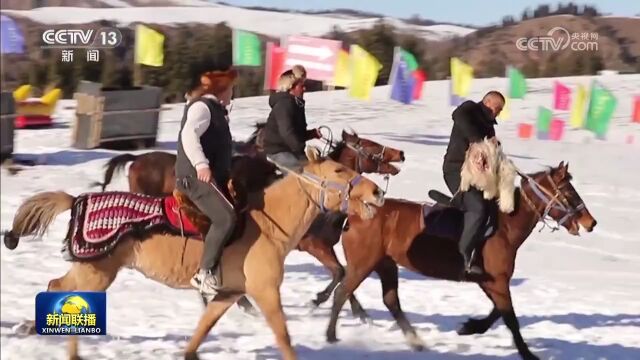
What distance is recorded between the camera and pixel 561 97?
2177 cm

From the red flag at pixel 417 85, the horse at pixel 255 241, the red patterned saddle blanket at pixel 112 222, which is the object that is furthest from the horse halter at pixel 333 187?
the red flag at pixel 417 85

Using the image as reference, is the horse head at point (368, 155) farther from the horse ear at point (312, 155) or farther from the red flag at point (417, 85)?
the red flag at point (417, 85)

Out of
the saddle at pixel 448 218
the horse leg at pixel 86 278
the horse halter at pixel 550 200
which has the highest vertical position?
the horse halter at pixel 550 200

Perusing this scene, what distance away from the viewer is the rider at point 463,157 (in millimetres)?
6371

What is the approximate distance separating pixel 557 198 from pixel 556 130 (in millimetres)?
13863

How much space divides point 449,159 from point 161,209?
2337mm

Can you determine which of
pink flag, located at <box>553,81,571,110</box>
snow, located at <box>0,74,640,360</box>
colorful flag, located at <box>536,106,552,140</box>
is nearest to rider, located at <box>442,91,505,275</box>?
snow, located at <box>0,74,640,360</box>

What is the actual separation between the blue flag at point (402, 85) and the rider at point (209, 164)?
15.1 meters

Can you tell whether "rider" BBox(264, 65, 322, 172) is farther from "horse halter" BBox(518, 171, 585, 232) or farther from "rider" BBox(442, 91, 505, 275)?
"horse halter" BBox(518, 171, 585, 232)

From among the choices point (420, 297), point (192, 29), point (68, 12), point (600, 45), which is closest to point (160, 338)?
point (420, 297)

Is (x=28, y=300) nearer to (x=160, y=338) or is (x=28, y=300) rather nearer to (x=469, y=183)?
(x=160, y=338)

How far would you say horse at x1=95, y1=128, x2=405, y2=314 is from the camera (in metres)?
7.43

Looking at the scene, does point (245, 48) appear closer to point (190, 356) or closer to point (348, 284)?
point (348, 284)

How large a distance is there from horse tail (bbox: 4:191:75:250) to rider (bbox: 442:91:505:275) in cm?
273
